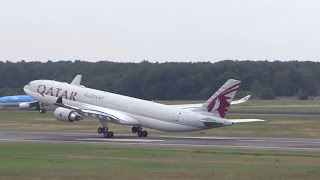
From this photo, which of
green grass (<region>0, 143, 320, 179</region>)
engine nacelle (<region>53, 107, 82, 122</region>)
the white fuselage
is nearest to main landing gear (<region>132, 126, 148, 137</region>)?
the white fuselage

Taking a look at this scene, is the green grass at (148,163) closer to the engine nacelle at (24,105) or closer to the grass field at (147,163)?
A: the grass field at (147,163)

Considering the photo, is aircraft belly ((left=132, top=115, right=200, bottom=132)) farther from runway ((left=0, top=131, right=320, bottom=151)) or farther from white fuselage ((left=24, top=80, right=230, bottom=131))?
runway ((left=0, top=131, right=320, bottom=151))

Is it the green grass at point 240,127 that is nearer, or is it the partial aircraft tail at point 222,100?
the partial aircraft tail at point 222,100

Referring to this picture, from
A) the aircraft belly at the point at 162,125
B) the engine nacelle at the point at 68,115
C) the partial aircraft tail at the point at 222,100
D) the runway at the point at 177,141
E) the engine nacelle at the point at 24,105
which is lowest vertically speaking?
the runway at the point at 177,141

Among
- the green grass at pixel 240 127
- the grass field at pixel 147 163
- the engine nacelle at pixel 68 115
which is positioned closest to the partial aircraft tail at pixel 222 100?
the green grass at pixel 240 127

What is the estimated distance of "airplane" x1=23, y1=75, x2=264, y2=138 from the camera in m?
75.8

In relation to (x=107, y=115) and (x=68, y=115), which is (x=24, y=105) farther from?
(x=107, y=115)

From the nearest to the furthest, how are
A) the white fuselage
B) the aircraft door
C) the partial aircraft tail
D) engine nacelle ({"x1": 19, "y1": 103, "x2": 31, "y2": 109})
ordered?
1. the partial aircraft tail
2. the white fuselage
3. the aircraft door
4. engine nacelle ({"x1": 19, "y1": 103, "x2": 31, "y2": 109})

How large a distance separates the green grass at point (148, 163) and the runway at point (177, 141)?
4969 millimetres

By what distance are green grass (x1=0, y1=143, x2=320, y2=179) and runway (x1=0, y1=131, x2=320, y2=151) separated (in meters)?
4.97

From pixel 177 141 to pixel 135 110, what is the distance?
9.75 metres

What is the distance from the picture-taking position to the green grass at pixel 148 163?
43.8 metres

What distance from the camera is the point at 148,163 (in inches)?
1997

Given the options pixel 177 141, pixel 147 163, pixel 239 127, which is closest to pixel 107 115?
pixel 177 141
